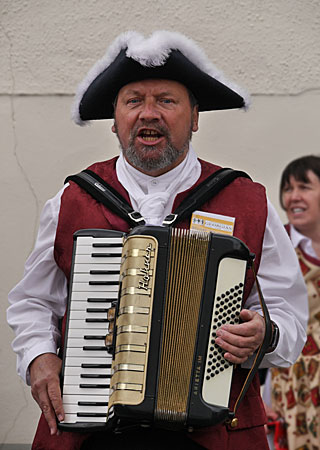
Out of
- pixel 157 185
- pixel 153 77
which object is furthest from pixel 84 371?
pixel 153 77

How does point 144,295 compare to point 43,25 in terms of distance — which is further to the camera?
point 43,25

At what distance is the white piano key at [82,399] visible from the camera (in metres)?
2.68

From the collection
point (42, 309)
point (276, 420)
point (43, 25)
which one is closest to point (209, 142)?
point (43, 25)

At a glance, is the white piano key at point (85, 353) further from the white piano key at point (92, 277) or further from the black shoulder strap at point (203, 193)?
the black shoulder strap at point (203, 193)

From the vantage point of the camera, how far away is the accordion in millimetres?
2609

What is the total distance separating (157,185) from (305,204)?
1.79 meters

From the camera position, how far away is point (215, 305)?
8.73ft

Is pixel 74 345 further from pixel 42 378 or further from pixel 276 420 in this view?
pixel 276 420

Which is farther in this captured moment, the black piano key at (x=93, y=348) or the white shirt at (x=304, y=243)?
the white shirt at (x=304, y=243)

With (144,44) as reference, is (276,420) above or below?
below

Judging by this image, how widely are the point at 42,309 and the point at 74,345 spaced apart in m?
0.30

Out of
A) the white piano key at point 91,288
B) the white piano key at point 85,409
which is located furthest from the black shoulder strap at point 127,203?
the white piano key at point 85,409

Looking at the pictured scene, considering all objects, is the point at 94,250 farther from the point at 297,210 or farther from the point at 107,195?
the point at 297,210

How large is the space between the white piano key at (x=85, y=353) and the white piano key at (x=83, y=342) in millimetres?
12
